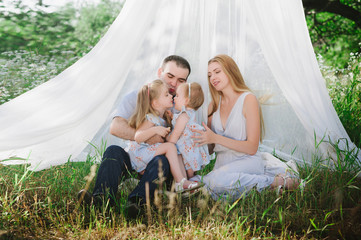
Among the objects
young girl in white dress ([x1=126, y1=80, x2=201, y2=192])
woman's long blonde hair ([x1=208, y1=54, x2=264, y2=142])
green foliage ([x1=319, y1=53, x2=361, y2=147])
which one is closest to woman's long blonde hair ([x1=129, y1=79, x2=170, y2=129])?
young girl in white dress ([x1=126, y1=80, x2=201, y2=192])

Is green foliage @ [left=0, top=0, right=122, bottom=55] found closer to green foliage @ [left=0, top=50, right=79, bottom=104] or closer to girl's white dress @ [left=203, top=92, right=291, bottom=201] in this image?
green foliage @ [left=0, top=50, right=79, bottom=104]

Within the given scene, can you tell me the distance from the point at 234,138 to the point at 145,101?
79 cm

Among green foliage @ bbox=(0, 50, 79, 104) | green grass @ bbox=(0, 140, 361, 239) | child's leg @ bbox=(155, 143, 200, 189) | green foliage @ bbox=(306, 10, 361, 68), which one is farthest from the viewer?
green foliage @ bbox=(306, 10, 361, 68)

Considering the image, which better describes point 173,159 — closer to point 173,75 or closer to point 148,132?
point 148,132

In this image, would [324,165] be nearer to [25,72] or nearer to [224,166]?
[224,166]

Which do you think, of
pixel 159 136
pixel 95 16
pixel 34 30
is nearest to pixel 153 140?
pixel 159 136

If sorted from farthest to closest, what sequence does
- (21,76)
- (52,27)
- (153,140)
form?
(52,27) → (21,76) → (153,140)

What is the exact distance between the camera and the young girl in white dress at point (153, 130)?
2.76 m

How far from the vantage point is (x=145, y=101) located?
2920mm

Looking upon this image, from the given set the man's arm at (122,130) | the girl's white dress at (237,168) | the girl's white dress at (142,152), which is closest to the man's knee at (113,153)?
the girl's white dress at (142,152)

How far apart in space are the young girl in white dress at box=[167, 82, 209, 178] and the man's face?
180 millimetres

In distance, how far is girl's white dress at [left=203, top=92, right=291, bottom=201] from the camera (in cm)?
276

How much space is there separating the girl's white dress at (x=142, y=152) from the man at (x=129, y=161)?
5cm

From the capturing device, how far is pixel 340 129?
301cm
